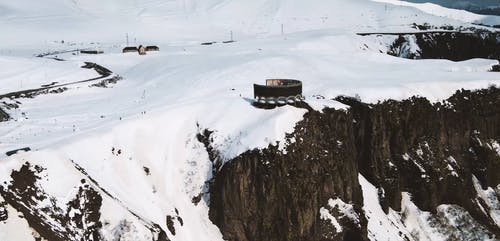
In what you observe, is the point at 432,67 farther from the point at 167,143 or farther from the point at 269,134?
the point at 167,143

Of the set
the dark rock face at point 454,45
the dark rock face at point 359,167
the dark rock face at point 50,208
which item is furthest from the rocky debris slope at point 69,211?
the dark rock face at point 454,45

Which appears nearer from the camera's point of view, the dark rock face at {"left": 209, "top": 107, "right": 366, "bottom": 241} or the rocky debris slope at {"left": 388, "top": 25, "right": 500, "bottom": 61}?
the dark rock face at {"left": 209, "top": 107, "right": 366, "bottom": 241}

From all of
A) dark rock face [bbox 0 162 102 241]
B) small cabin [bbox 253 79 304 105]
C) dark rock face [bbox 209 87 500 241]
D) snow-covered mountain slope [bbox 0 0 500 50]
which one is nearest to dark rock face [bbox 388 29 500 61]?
snow-covered mountain slope [bbox 0 0 500 50]

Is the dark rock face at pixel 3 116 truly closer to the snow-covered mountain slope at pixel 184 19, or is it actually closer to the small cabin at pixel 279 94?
the small cabin at pixel 279 94

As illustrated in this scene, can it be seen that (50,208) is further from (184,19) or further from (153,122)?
(184,19)

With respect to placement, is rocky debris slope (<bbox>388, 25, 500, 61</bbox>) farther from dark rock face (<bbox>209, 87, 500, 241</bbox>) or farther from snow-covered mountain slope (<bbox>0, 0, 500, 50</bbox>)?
dark rock face (<bbox>209, 87, 500, 241</bbox>)

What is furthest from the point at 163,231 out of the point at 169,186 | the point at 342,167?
the point at 342,167
